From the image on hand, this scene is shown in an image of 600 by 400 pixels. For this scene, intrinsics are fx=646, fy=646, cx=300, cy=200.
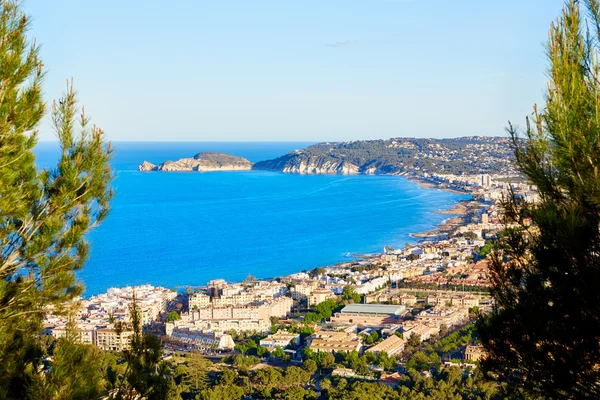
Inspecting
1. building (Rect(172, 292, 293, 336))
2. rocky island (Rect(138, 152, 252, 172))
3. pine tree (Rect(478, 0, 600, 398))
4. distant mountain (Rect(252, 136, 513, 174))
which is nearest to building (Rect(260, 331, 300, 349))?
building (Rect(172, 292, 293, 336))

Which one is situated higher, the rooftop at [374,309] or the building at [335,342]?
the building at [335,342]

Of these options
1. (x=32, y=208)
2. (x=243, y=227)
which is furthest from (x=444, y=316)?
(x=243, y=227)

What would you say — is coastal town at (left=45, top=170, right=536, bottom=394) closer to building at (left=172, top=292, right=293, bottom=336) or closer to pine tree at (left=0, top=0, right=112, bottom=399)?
building at (left=172, top=292, right=293, bottom=336)

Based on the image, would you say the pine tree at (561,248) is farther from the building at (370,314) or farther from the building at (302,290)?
the building at (302,290)

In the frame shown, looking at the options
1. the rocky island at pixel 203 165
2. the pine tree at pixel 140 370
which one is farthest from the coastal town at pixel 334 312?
the rocky island at pixel 203 165

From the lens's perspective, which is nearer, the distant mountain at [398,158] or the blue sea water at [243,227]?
the blue sea water at [243,227]

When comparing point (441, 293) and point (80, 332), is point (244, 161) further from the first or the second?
point (80, 332)

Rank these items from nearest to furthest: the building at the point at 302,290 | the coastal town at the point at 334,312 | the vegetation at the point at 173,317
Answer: the coastal town at the point at 334,312 → the vegetation at the point at 173,317 → the building at the point at 302,290
